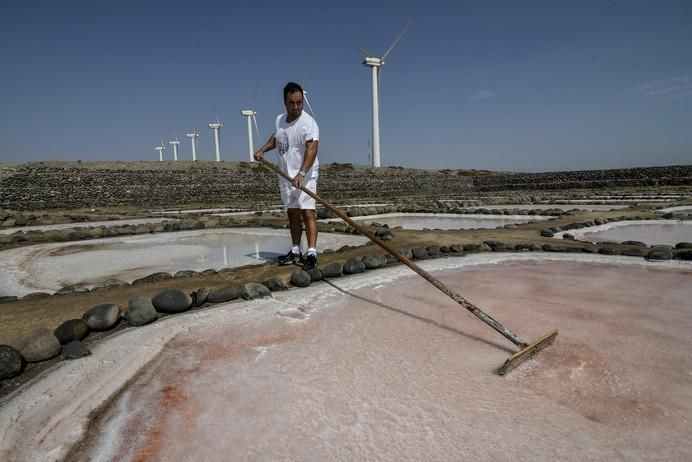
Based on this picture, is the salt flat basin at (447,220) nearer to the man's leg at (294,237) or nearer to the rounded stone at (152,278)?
the man's leg at (294,237)

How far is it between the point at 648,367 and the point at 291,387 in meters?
1.64

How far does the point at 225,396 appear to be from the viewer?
1726mm

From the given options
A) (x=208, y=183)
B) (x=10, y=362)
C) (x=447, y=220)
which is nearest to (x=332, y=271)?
(x=10, y=362)

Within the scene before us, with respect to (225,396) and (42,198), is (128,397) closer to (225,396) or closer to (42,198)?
(225,396)

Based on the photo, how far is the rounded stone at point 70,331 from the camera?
2311 mm

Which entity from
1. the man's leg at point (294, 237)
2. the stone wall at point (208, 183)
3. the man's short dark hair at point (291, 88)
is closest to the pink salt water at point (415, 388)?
the man's leg at point (294, 237)

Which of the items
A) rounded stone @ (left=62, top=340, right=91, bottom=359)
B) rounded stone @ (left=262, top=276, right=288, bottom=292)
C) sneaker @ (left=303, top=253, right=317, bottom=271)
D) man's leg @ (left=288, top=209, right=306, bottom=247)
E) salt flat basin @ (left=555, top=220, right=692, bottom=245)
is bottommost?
salt flat basin @ (left=555, top=220, right=692, bottom=245)

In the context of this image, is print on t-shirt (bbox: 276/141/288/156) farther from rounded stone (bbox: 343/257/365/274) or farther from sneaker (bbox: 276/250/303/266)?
rounded stone (bbox: 343/257/365/274)

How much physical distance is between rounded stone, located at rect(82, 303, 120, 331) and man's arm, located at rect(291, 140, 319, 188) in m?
1.88

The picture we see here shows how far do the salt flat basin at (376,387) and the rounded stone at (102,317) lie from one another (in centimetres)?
21

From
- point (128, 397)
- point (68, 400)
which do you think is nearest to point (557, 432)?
point (128, 397)

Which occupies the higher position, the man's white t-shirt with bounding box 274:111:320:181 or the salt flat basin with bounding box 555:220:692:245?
the man's white t-shirt with bounding box 274:111:320:181

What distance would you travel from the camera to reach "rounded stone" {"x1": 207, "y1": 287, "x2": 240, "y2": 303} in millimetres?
3053

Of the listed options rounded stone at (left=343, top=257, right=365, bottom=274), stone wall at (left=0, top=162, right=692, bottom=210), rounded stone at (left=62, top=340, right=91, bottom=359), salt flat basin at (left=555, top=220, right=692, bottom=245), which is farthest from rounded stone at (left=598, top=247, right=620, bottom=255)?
stone wall at (left=0, top=162, right=692, bottom=210)
